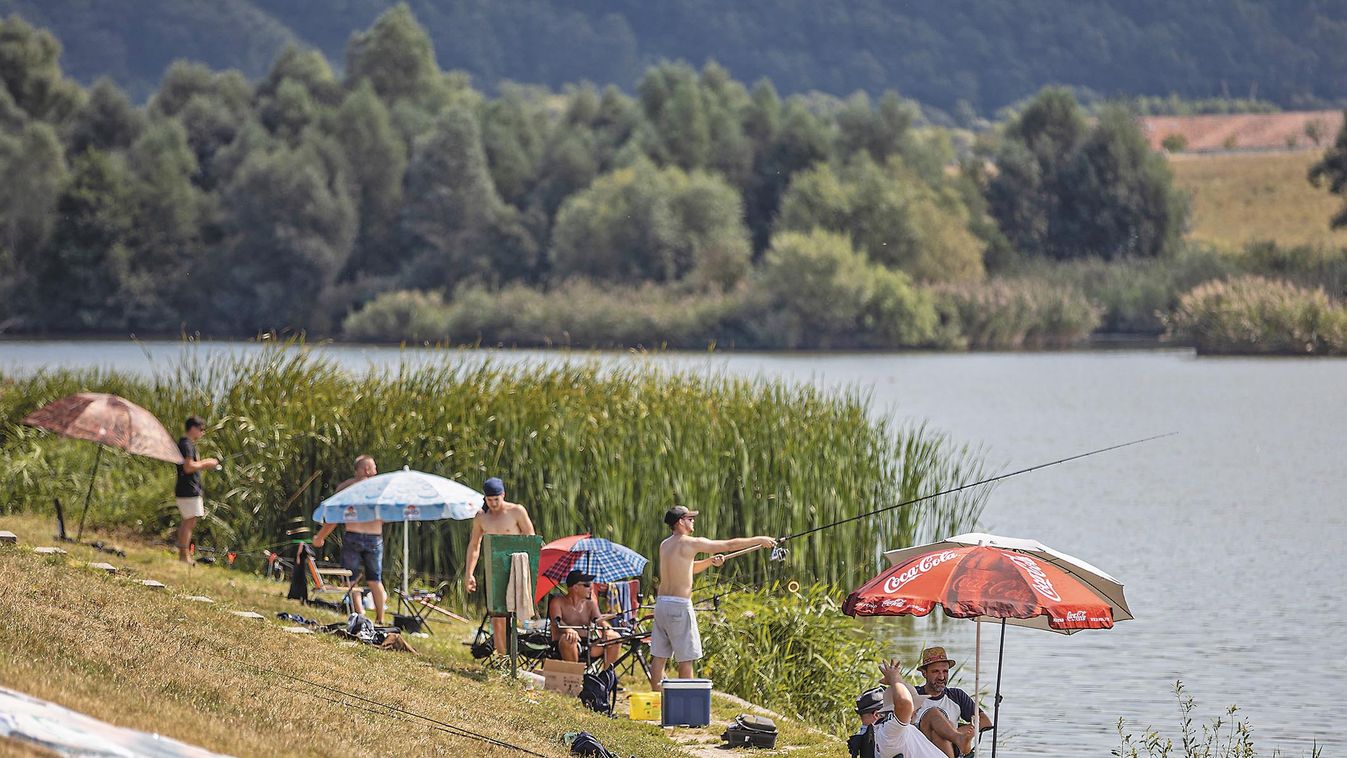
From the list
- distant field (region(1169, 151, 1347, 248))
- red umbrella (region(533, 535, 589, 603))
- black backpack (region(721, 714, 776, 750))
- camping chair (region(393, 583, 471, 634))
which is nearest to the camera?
black backpack (region(721, 714, 776, 750))

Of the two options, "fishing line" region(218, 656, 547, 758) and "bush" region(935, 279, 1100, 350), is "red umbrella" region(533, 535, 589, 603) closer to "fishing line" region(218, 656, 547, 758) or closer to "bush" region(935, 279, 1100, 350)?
"fishing line" region(218, 656, 547, 758)

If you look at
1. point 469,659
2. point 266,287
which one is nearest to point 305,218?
point 266,287

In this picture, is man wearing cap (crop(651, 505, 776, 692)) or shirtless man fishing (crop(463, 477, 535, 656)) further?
shirtless man fishing (crop(463, 477, 535, 656))

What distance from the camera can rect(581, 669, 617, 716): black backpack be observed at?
13.5 m

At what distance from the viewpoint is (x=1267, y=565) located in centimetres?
2464

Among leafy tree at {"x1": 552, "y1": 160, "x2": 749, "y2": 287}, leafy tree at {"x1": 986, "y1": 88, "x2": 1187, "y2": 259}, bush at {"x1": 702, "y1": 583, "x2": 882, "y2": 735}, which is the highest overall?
leafy tree at {"x1": 986, "y1": 88, "x2": 1187, "y2": 259}

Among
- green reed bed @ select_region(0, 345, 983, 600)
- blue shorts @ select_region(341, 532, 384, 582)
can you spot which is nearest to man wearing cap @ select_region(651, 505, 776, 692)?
blue shorts @ select_region(341, 532, 384, 582)

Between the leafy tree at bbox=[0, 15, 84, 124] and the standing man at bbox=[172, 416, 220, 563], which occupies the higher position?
the leafy tree at bbox=[0, 15, 84, 124]

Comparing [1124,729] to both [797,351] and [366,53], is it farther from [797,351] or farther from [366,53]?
[366,53]

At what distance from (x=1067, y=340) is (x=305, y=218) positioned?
31.3 metres

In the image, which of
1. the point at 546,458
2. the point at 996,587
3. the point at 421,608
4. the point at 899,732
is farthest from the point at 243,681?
the point at 546,458

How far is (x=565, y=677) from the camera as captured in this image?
14.1 m

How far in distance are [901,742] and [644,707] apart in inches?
140

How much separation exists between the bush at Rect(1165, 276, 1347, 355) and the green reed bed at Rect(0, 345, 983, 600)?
40228mm
